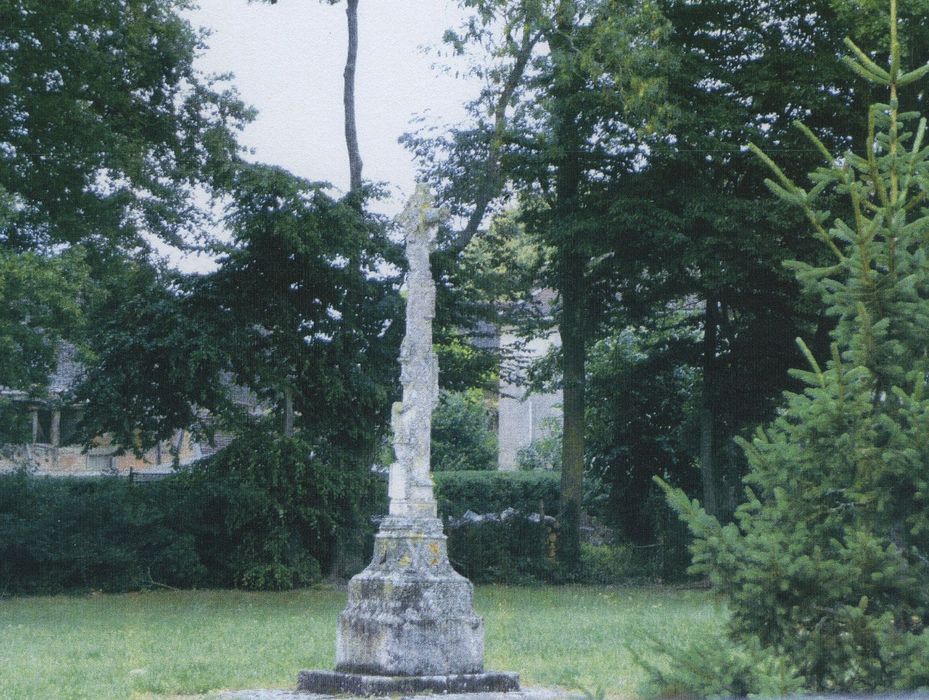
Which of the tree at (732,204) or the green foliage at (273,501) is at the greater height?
the tree at (732,204)

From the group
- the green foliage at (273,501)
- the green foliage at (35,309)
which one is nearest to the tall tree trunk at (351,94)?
the green foliage at (273,501)

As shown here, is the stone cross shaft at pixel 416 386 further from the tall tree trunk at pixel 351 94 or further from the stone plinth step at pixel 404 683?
the tall tree trunk at pixel 351 94

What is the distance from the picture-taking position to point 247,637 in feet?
51.1

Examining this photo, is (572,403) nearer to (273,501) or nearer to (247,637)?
(273,501)

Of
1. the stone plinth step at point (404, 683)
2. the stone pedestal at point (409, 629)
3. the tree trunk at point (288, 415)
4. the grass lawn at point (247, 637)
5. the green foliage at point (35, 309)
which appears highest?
the green foliage at point (35, 309)

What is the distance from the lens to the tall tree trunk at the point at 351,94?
2711cm

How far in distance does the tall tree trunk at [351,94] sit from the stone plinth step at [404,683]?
17117 millimetres

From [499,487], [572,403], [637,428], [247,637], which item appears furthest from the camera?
[499,487]

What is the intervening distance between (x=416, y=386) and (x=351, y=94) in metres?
15.9

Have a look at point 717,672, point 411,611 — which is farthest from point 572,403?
point 717,672

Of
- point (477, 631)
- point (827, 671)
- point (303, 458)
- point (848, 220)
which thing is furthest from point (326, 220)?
point (827, 671)

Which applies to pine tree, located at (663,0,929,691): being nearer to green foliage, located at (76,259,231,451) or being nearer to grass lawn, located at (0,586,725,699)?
grass lawn, located at (0,586,725,699)

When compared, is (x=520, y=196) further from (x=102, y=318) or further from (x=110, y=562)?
(x=110, y=562)

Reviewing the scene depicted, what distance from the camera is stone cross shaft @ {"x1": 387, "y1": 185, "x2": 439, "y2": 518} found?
12.1 meters
